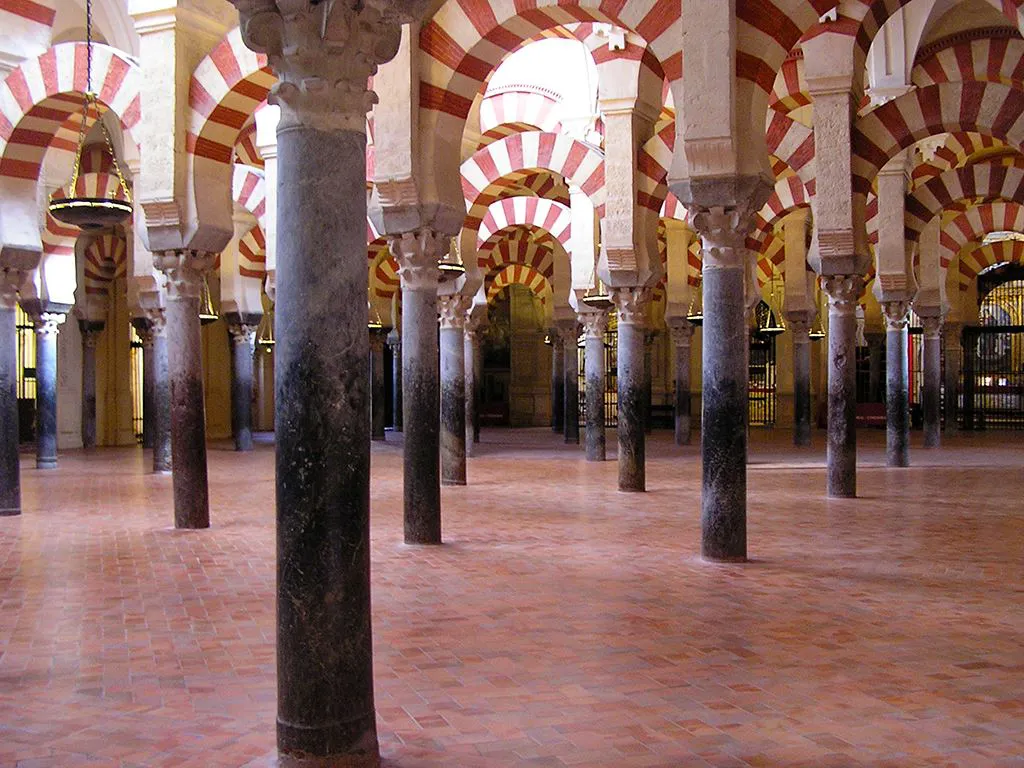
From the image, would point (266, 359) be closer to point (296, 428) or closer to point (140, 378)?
point (140, 378)

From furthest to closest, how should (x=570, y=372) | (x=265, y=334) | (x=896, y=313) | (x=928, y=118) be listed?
(x=265, y=334)
(x=570, y=372)
(x=896, y=313)
(x=928, y=118)

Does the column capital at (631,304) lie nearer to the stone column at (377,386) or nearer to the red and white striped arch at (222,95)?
the red and white striped arch at (222,95)

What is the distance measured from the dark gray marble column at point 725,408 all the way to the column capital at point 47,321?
8.99 meters

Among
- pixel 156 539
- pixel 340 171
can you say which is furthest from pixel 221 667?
pixel 156 539

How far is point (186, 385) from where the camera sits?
7.54 metres

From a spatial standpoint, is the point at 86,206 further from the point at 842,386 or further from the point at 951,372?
the point at 951,372

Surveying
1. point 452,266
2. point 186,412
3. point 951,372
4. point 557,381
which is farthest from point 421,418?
point 951,372

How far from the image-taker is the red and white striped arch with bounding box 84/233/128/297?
17750mm

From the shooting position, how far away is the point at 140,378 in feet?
65.5

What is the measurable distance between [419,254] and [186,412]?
2090 millimetres

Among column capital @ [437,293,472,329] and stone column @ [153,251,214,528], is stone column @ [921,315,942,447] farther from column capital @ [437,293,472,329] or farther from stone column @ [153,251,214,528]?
stone column @ [153,251,214,528]

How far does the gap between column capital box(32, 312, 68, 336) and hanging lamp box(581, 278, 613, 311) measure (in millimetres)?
6168

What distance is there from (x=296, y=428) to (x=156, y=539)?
177 inches

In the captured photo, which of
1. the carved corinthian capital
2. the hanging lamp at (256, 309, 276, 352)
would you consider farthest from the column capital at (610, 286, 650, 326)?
the hanging lamp at (256, 309, 276, 352)
